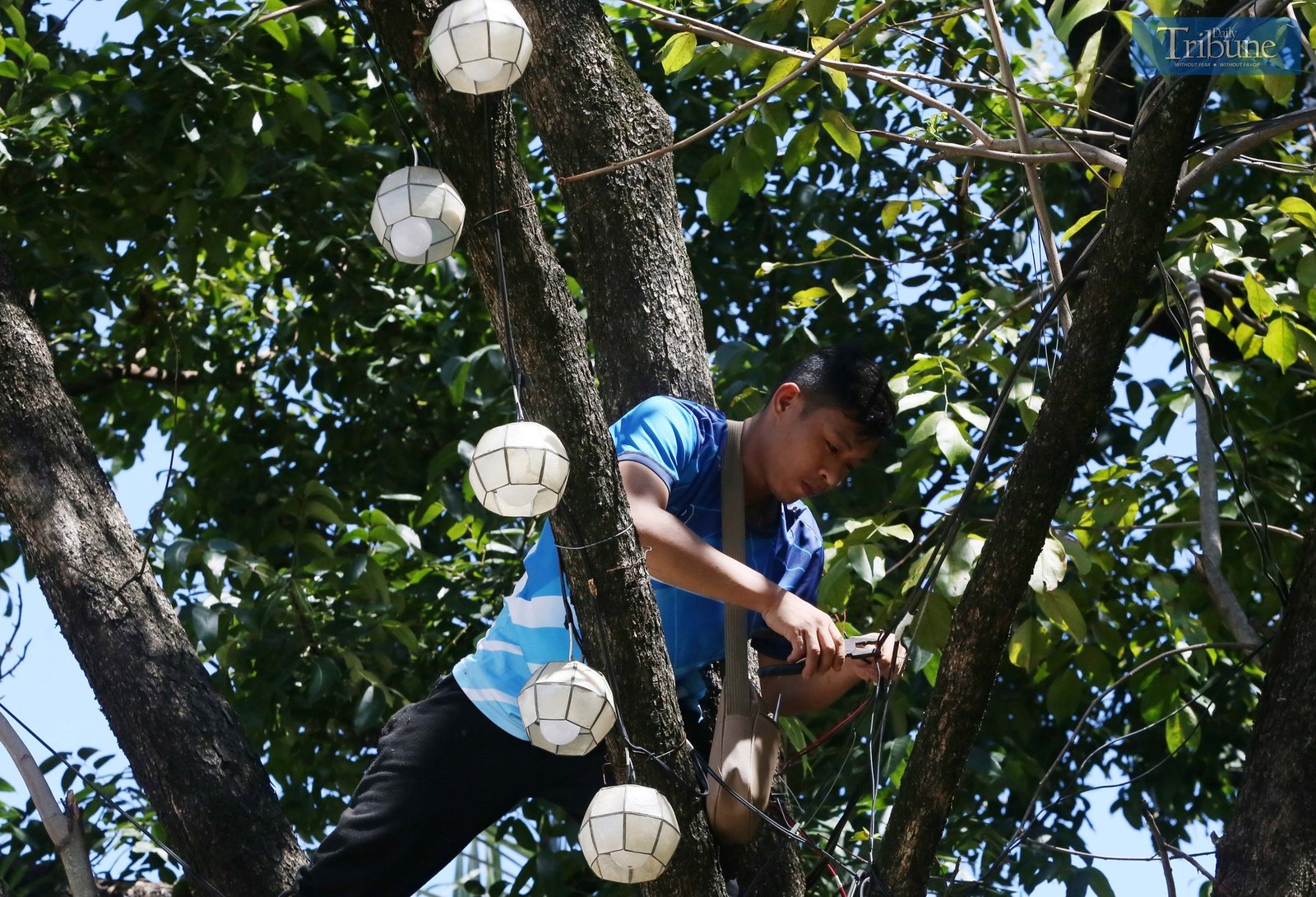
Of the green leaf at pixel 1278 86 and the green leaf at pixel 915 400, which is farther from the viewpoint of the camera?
the green leaf at pixel 915 400

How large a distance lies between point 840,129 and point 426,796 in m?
1.50

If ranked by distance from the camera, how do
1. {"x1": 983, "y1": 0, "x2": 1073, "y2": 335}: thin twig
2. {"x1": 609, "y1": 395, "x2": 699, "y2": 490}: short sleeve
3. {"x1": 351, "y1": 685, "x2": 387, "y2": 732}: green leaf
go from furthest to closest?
1. {"x1": 351, "y1": 685, "x2": 387, "y2": 732}: green leaf
2. {"x1": 983, "y1": 0, "x2": 1073, "y2": 335}: thin twig
3. {"x1": 609, "y1": 395, "x2": 699, "y2": 490}: short sleeve

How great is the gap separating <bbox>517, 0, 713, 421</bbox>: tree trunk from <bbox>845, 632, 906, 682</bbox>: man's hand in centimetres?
66

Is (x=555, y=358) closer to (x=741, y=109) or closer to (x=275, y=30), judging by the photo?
(x=741, y=109)

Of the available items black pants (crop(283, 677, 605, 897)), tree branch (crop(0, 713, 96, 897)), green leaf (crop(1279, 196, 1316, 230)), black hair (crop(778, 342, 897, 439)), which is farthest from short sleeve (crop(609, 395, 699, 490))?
green leaf (crop(1279, 196, 1316, 230))

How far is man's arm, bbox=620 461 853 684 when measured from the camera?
7.06 ft

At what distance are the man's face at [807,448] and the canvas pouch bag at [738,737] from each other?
10 centimetres

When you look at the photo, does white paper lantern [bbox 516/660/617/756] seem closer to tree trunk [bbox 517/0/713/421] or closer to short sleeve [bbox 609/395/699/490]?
short sleeve [bbox 609/395/699/490]

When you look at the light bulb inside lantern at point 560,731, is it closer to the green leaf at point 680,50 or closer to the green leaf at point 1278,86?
the green leaf at point 680,50

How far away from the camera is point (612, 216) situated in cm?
291

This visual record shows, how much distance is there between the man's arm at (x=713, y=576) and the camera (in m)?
2.15

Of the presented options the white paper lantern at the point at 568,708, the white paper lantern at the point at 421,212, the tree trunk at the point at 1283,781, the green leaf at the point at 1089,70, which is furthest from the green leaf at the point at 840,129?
the white paper lantern at the point at 568,708

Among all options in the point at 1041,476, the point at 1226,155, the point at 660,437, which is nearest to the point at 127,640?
the point at 660,437

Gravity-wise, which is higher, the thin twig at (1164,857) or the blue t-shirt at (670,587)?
the blue t-shirt at (670,587)
